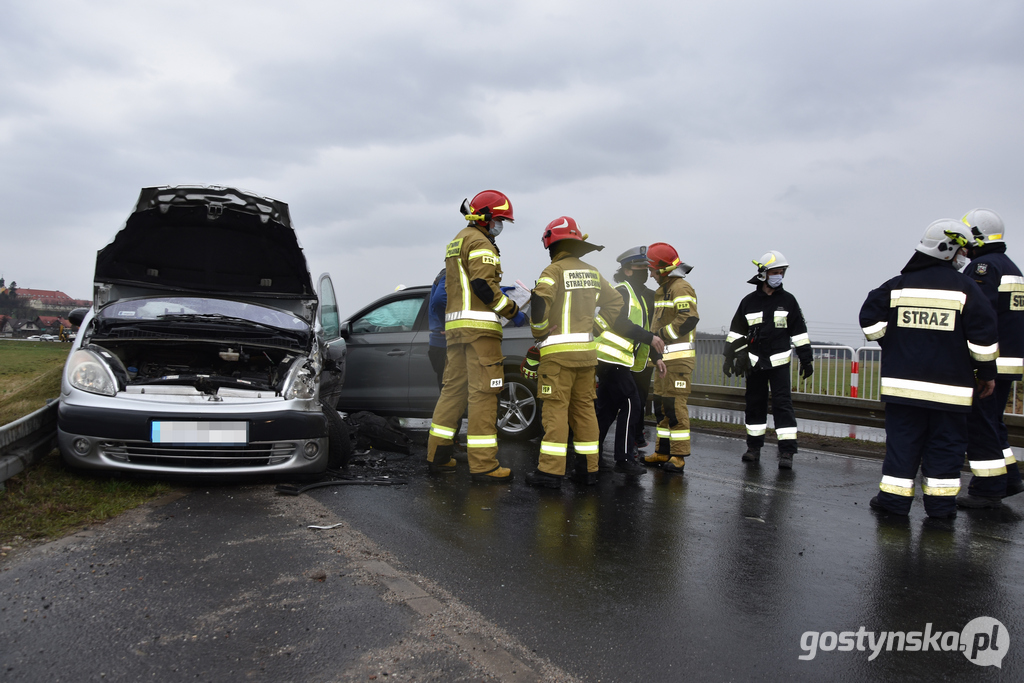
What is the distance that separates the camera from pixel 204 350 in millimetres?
5805

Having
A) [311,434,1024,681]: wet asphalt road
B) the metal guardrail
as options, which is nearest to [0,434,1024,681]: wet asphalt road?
[311,434,1024,681]: wet asphalt road

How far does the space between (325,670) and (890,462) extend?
392 centimetres

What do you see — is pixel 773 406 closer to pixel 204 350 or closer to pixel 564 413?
pixel 564 413

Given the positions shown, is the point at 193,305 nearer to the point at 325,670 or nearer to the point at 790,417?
the point at 325,670

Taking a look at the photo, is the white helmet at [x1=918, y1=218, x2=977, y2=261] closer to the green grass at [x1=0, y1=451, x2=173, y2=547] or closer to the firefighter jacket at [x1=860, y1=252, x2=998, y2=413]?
the firefighter jacket at [x1=860, y1=252, x2=998, y2=413]

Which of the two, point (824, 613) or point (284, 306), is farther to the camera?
point (284, 306)

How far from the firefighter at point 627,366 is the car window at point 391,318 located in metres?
2.33

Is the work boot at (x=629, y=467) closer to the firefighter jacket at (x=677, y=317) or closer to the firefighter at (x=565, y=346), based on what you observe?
the firefighter at (x=565, y=346)

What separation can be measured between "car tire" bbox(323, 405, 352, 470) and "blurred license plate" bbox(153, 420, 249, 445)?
76cm

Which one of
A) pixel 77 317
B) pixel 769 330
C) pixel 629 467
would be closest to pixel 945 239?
pixel 769 330

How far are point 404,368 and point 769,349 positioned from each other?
11.9 feet

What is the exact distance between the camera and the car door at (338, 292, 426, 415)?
7.52m

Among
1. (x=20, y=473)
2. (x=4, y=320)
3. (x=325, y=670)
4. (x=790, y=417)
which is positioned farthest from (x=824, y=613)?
(x=4, y=320)

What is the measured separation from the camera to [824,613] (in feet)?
9.87
